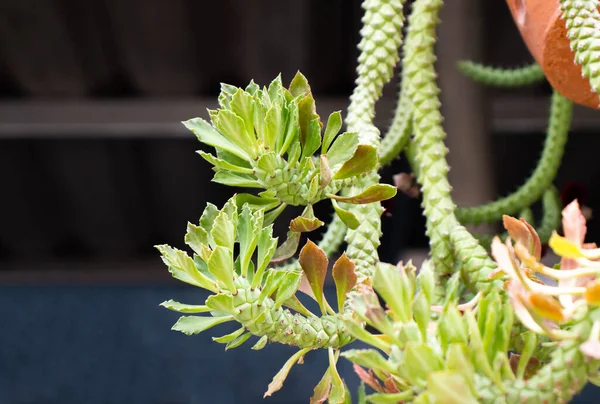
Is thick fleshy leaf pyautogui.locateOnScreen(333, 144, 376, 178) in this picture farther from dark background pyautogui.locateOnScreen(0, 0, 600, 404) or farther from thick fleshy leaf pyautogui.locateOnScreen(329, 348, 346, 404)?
dark background pyautogui.locateOnScreen(0, 0, 600, 404)

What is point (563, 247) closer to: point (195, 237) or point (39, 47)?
point (195, 237)

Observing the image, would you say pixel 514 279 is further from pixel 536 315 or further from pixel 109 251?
pixel 109 251

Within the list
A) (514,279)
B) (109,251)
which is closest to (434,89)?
(514,279)

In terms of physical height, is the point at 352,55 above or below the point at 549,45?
below

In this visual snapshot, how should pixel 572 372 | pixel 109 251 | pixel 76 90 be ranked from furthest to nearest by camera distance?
pixel 109 251, pixel 76 90, pixel 572 372

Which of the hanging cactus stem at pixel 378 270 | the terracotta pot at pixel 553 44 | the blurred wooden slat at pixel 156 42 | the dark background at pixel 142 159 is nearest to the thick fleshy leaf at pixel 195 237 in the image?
the hanging cactus stem at pixel 378 270

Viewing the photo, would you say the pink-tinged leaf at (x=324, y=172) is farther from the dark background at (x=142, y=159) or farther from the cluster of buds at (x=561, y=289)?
the dark background at (x=142, y=159)

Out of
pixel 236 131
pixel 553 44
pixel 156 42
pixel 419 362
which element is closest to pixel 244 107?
pixel 236 131
